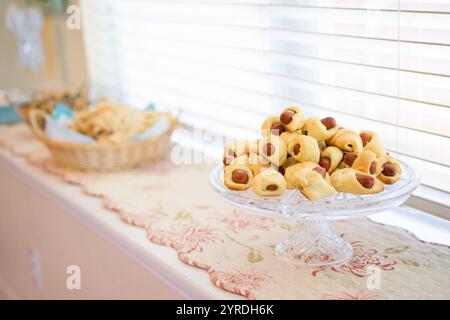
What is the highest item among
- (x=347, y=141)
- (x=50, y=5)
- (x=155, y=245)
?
(x=50, y=5)

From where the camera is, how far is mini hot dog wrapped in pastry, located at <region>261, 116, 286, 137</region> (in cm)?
100

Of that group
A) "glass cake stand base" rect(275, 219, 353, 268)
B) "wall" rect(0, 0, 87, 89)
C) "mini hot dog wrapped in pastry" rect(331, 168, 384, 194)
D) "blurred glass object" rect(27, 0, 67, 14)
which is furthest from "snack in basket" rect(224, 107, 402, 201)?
"blurred glass object" rect(27, 0, 67, 14)

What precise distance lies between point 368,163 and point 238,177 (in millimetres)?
193

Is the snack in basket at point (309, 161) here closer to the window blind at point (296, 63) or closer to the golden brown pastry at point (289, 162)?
the golden brown pastry at point (289, 162)

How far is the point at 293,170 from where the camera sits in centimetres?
92

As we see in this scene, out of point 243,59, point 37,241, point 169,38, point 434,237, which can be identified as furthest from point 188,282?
point 169,38

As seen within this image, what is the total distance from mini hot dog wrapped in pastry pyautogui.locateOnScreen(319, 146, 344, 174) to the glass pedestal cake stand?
0.14 ft

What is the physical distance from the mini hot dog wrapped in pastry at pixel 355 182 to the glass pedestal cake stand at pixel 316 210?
18mm

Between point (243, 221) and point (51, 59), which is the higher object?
point (51, 59)

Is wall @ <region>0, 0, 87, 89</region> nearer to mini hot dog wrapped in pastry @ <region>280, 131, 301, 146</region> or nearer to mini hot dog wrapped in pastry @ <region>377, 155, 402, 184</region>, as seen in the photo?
mini hot dog wrapped in pastry @ <region>280, 131, 301, 146</region>

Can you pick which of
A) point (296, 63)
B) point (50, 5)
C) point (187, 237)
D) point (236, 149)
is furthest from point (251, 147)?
point (50, 5)

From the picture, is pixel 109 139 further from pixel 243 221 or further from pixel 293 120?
pixel 293 120

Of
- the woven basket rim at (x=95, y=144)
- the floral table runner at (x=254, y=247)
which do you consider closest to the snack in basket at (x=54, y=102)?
the woven basket rim at (x=95, y=144)

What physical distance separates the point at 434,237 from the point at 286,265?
0.27 meters
